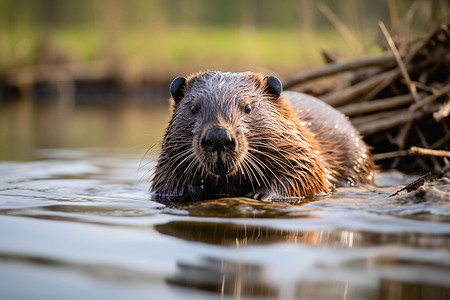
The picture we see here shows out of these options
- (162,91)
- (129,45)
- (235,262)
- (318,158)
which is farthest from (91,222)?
(129,45)

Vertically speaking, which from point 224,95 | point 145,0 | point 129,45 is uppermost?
point 145,0

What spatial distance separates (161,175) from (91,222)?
46.9 inches

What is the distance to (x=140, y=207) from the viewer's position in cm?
350

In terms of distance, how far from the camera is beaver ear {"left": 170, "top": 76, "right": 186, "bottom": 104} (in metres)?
4.16

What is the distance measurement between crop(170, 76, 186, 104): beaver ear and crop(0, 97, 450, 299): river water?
69 centimetres

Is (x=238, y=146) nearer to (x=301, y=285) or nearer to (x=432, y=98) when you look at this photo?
(x=301, y=285)

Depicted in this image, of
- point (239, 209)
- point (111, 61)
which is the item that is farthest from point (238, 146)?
point (111, 61)

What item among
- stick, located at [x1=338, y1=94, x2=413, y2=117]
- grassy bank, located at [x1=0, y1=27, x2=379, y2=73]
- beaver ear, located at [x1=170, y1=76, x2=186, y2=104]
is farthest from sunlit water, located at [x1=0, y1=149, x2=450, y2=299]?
grassy bank, located at [x1=0, y1=27, x2=379, y2=73]

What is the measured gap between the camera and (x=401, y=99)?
573 cm

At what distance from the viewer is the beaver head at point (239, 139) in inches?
148

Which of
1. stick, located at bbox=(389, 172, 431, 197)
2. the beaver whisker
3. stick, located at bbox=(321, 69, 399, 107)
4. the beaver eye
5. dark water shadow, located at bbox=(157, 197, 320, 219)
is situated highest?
stick, located at bbox=(321, 69, 399, 107)

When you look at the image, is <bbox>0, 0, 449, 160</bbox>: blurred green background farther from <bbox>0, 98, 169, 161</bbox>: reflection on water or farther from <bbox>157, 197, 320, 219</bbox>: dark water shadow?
<bbox>157, 197, 320, 219</bbox>: dark water shadow

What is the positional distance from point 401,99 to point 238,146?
265 cm

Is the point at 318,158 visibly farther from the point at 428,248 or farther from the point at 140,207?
the point at 428,248
